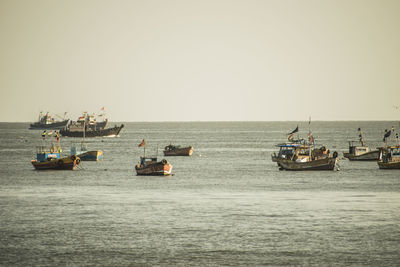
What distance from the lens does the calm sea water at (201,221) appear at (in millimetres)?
42125

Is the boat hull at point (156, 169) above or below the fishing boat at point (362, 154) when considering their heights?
below

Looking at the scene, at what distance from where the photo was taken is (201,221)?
54.6m

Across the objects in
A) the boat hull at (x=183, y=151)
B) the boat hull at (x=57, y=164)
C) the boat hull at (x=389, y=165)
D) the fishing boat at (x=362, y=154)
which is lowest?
the boat hull at (x=57, y=164)

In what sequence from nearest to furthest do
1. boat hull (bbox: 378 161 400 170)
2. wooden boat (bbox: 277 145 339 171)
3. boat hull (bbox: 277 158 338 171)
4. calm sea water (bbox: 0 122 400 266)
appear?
calm sea water (bbox: 0 122 400 266) → boat hull (bbox: 277 158 338 171) → wooden boat (bbox: 277 145 339 171) → boat hull (bbox: 378 161 400 170)

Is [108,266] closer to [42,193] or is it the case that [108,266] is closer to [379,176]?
[42,193]

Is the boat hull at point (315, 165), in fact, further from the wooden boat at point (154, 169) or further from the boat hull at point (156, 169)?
the boat hull at point (156, 169)

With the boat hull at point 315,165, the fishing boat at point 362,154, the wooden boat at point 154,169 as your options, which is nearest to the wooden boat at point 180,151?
the fishing boat at point 362,154

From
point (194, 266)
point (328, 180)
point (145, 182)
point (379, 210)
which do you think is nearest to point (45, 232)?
point (194, 266)

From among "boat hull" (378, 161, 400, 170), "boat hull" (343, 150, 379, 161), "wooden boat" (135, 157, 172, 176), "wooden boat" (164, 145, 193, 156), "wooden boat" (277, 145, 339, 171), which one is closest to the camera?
"wooden boat" (135, 157, 172, 176)

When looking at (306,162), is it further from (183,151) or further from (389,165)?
(183,151)

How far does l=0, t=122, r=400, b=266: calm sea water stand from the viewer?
42.1 meters

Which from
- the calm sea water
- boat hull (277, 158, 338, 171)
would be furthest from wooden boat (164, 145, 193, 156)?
the calm sea water

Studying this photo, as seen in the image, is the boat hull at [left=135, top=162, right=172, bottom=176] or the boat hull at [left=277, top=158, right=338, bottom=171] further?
the boat hull at [left=277, top=158, right=338, bottom=171]

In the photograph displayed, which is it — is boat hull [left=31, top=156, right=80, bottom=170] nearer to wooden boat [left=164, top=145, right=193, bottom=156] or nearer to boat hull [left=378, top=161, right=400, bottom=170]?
wooden boat [left=164, top=145, right=193, bottom=156]
